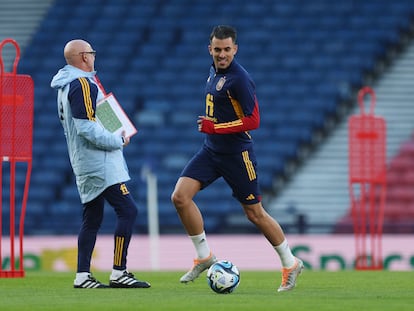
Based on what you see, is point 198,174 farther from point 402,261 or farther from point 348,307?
point 402,261

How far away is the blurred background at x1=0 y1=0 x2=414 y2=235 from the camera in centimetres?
1825

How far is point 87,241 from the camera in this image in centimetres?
902

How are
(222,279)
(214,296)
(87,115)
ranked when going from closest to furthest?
(214,296) → (222,279) → (87,115)

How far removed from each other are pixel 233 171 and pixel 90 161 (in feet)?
3.64

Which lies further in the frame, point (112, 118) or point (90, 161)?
point (112, 118)

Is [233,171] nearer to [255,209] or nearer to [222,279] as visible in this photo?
[255,209]

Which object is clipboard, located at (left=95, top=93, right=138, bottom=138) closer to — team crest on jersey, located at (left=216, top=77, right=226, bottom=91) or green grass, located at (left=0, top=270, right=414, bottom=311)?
team crest on jersey, located at (left=216, top=77, right=226, bottom=91)

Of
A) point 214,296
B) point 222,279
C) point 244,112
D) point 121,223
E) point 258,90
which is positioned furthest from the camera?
point 258,90

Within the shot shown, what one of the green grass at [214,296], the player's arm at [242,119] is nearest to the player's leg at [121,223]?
the green grass at [214,296]

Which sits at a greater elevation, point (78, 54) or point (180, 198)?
point (78, 54)

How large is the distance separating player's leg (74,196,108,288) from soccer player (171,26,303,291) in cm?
63

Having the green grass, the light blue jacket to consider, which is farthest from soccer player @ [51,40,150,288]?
the green grass

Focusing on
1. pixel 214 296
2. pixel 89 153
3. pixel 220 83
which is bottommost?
pixel 214 296

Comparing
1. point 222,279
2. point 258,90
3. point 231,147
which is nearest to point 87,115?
point 231,147
